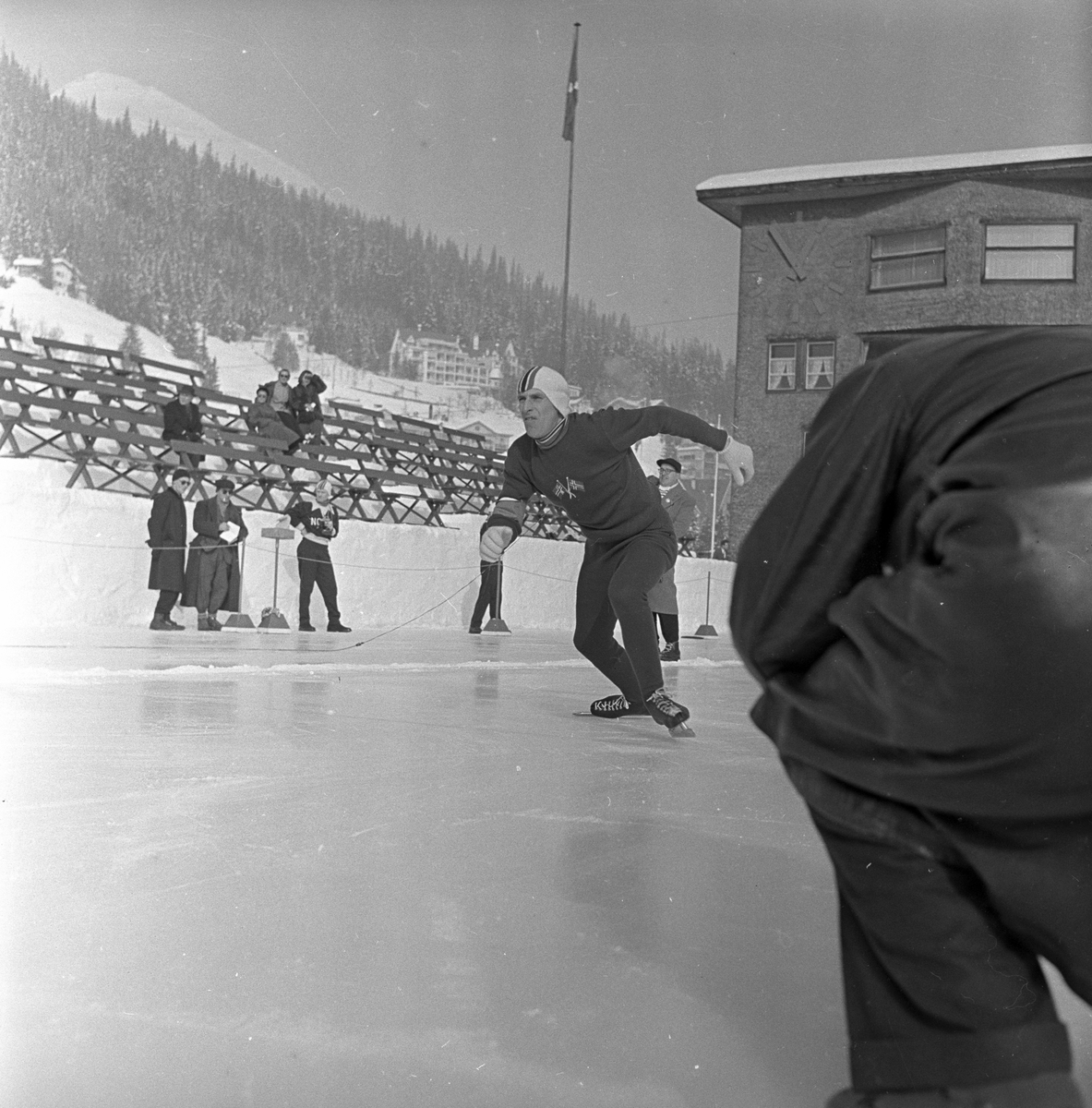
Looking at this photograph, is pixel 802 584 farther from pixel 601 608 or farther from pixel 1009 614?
pixel 601 608

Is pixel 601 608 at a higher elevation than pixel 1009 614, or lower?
lower

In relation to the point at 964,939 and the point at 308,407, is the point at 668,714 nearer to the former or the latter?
the point at 964,939

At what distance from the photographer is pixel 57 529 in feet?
27.0

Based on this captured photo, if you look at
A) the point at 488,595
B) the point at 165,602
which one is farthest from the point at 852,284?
the point at 165,602

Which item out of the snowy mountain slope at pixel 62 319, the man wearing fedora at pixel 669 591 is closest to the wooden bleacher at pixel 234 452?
the man wearing fedora at pixel 669 591

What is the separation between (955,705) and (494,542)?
7.97 ft

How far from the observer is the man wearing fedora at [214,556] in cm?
837

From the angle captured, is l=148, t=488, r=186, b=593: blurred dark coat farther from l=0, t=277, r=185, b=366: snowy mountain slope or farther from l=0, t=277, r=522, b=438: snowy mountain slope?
l=0, t=277, r=185, b=366: snowy mountain slope

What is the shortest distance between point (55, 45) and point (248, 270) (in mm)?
29560

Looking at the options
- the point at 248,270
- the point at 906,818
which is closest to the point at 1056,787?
the point at 906,818

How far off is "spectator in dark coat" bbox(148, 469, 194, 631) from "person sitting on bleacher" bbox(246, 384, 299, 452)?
2.84 metres

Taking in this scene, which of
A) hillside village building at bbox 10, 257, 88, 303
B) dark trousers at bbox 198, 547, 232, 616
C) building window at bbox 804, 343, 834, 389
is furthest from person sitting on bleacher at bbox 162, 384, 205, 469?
hillside village building at bbox 10, 257, 88, 303

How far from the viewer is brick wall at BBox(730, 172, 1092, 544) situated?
779cm

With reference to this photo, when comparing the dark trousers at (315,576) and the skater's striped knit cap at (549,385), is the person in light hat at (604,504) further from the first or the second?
the dark trousers at (315,576)
